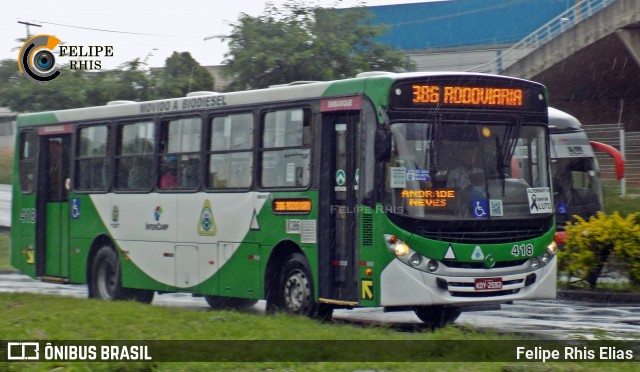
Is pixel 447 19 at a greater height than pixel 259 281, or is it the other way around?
pixel 447 19

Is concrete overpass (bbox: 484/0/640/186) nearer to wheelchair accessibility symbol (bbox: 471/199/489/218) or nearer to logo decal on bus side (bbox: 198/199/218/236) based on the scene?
logo decal on bus side (bbox: 198/199/218/236)

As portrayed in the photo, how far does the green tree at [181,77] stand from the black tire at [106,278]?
19.5 metres

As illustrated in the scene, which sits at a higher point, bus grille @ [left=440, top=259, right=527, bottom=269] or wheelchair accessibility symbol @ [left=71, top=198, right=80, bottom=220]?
wheelchair accessibility symbol @ [left=71, top=198, right=80, bottom=220]

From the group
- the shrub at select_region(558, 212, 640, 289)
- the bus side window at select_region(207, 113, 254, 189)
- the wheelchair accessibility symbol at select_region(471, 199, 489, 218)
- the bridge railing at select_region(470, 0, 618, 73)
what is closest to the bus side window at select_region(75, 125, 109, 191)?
the bus side window at select_region(207, 113, 254, 189)

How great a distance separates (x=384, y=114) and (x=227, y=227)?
354cm

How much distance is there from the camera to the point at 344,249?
42.9 feet

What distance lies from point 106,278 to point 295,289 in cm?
527

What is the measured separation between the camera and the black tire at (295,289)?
13.5m

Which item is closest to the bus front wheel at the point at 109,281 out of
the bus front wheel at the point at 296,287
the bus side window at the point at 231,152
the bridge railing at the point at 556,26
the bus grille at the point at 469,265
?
the bus side window at the point at 231,152

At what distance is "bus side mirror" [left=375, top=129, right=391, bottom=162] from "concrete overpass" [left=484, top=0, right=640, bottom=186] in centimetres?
1877

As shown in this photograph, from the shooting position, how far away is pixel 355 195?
12875 millimetres

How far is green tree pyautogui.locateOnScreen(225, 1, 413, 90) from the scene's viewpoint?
3503cm

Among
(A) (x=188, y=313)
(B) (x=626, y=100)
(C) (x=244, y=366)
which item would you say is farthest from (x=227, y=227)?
(B) (x=626, y=100)

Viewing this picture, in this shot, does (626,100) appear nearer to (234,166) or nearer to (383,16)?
(383,16)
